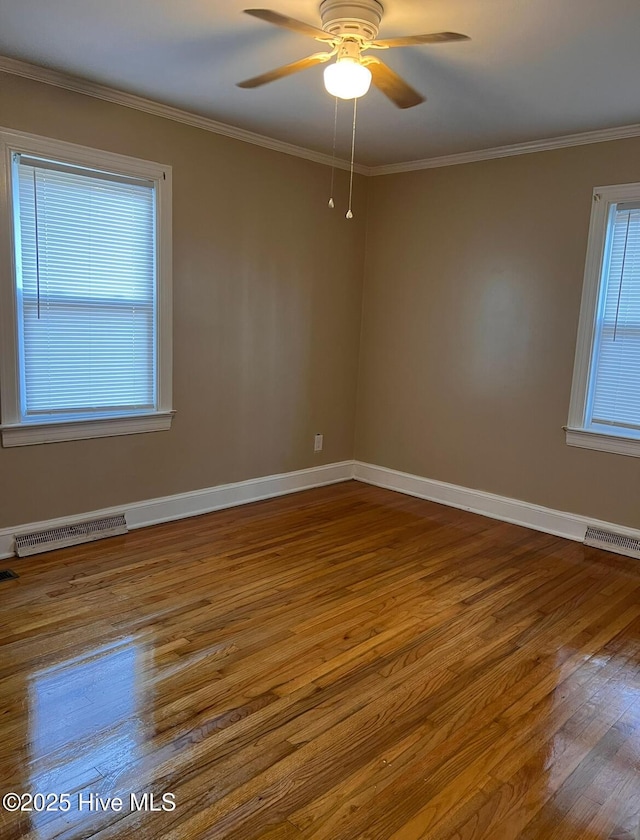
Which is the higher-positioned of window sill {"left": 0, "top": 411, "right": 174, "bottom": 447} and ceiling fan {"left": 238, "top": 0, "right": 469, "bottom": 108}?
ceiling fan {"left": 238, "top": 0, "right": 469, "bottom": 108}

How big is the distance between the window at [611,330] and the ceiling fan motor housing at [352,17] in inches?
80.3

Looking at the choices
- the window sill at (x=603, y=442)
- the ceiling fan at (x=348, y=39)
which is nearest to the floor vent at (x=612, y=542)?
the window sill at (x=603, y=442)

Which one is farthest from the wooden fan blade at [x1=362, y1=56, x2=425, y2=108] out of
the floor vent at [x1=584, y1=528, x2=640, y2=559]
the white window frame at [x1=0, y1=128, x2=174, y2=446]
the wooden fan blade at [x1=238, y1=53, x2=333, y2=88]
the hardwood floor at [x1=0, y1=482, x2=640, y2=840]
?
the floor vent at [x1=584, y1=528, x2=640, y2=559]

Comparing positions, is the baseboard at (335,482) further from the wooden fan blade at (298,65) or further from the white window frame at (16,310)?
the wooden fan blade at (298,65)

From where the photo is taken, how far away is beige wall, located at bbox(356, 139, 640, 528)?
3.87 metres

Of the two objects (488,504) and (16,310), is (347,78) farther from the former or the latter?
(488,504)

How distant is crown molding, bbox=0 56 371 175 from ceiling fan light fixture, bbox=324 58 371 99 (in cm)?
169

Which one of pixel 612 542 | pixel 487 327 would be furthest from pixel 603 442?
pixel 487 327

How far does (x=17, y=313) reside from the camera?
126 inches

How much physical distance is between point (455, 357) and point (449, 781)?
317cm

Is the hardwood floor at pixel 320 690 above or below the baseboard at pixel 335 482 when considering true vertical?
below

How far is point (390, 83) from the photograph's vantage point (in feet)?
8.73

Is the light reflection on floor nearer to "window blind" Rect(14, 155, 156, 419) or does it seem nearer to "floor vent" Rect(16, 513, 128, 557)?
"floor vent" Rect(16, 513, 128, 557)

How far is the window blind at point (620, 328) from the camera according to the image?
3643 millimetres
